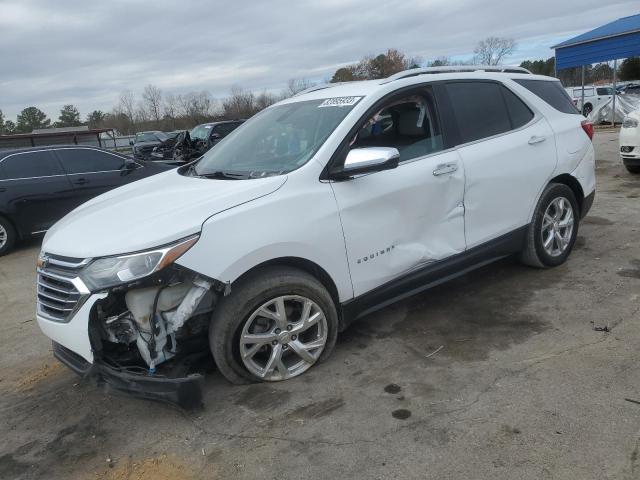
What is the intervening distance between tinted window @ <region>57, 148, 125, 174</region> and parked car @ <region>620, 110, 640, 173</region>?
8756 millimetres

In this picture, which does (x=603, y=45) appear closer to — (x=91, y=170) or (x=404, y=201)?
(x=91, y=170)

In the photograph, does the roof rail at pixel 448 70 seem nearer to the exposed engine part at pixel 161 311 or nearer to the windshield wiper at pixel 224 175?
the windshield wiper at pixel 224 175

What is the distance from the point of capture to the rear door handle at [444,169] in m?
3.85

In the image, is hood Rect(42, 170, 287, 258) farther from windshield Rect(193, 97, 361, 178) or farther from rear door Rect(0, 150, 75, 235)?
rear door Rect(0, 150, 75, 235)

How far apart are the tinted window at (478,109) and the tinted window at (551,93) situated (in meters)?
0.45

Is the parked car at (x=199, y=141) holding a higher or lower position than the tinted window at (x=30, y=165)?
lower

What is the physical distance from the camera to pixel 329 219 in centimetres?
331

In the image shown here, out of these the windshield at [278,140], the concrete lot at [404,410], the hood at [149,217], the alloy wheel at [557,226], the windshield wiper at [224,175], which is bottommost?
the concrete lot at [404,410]

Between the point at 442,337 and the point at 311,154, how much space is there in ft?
5.43

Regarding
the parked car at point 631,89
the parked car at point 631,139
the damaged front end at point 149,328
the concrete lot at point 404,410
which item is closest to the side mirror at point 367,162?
the damaged front end at point 149,328

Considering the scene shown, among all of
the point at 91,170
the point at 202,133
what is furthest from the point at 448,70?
→ the point at 202,133

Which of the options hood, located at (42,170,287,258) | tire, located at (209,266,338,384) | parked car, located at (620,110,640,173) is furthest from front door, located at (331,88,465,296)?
parked car, located at (620,110,640,173)

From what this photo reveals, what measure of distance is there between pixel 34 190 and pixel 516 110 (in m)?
7.19

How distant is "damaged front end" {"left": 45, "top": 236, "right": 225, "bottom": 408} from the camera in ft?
9.39
